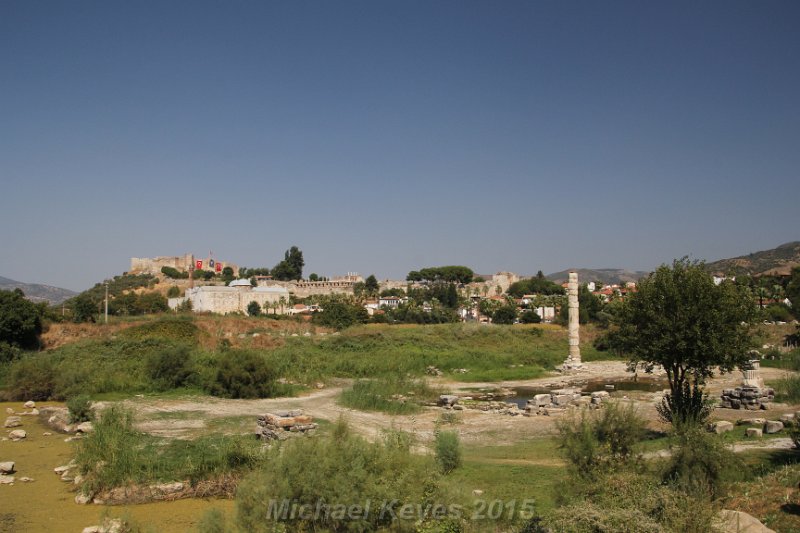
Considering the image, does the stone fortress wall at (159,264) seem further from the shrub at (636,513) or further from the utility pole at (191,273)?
the shrub at (636,513)

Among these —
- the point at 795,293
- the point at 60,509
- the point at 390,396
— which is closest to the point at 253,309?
the point at 390,396

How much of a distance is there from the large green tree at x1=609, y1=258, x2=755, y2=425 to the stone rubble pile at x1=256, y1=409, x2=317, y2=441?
8.65m

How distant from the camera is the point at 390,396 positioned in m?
23.3

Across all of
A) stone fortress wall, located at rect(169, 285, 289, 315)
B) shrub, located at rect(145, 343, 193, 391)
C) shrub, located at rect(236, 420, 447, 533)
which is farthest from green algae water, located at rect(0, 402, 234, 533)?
stone fortress wall, located at rect(169, 285, 289, 315)

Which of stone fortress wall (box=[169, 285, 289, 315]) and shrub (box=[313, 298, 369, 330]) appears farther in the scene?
stone fortress wall (box=[169, 285, 289, 315])

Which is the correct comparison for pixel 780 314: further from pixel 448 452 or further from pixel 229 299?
pixel 229 299

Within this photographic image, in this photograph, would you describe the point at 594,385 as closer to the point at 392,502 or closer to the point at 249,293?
the point at 392,502

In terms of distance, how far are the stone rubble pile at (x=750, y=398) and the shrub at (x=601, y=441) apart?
12.7 m

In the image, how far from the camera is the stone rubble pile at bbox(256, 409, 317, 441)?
14608mm

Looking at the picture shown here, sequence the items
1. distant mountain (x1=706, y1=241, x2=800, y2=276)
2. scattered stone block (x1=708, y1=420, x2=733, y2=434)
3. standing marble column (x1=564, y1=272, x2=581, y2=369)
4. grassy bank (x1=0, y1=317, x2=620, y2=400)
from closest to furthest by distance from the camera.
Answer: scattered stone block (x1=708, y1=420, x2=733, y2=434)
grassy bank (x1=0, y1=317, x2=620, y2=400)
standing marble column (x1=564, y1=272, x2=581, y2=369)
distant mountain (x1=706, y1=241, x2=800, y2=276)

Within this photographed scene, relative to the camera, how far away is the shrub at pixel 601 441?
26.8 feet

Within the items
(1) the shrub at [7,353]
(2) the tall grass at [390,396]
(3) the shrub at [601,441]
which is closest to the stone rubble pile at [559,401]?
(2) the tall grass at [390,396]

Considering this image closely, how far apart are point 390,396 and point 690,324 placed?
42.8 ft

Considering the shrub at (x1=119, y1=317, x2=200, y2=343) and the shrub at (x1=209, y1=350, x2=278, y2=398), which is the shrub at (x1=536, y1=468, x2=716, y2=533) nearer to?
the shrub at (x1=209, y1=350, x2=278, y2=398)
